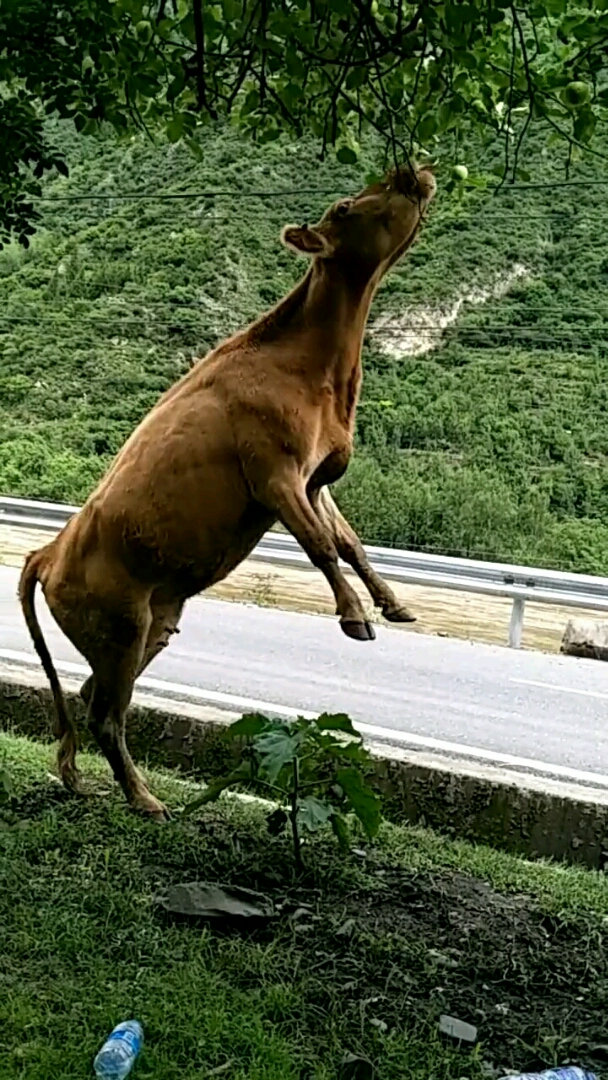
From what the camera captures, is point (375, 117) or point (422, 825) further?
point (422, 825)

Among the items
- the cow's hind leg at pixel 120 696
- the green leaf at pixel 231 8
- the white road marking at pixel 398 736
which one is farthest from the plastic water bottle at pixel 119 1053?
the white road marking at pixel 398 736

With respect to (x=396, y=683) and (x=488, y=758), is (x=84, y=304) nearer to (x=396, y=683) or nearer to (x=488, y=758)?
(x=396, y=683)

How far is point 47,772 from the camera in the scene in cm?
375

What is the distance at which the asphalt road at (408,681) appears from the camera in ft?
20.0

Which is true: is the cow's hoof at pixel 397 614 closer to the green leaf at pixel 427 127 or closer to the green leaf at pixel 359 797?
the green leaf at pixel 359 797

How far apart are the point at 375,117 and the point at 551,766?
3.63m

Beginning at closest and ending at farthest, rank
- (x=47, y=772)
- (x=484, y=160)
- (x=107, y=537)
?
(x=107, y=537)
(x=47, y=772)
(x=484, y=160)

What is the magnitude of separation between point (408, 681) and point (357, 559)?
15.6ft

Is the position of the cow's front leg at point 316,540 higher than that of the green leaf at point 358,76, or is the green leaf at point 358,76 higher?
the green leaf at point 358,76

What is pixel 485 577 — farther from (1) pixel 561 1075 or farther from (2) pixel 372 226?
(1) pixel 561 1075

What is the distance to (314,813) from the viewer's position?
2814mm

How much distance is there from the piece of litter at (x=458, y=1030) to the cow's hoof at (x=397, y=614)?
88 cm

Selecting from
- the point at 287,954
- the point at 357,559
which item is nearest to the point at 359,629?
the point at 357,559

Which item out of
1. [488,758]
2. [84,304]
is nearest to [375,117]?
[488,758]
